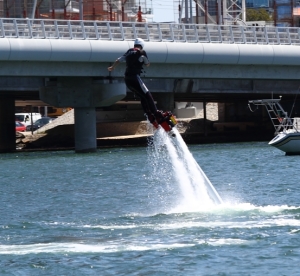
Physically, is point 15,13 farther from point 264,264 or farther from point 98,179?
point 264,264

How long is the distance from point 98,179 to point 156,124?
14.4 m

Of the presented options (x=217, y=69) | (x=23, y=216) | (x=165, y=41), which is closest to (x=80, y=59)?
(x=165, y=41)

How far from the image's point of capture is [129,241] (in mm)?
21156

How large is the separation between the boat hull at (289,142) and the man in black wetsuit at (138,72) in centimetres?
2732

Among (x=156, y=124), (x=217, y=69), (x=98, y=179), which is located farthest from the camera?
(x=217, y=69)

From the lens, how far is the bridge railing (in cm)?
5394

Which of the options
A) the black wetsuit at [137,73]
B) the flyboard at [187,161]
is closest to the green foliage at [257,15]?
the flyboard at [187,161]

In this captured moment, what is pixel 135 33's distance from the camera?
182ft

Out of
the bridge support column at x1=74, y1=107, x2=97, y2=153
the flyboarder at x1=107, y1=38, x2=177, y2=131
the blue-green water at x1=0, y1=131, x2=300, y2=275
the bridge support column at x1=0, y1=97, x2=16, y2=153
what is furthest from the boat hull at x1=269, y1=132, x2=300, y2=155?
the flyboarder at x1=107, y1=38, x2=177, y2=131

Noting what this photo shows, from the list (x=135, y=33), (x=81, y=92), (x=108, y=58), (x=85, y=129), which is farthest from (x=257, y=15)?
(x=108, y=58)

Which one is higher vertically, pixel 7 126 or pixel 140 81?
pixel 140 81

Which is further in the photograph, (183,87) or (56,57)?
(183,87)

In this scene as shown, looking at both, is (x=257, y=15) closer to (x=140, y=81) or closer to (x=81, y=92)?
(x=81, y=92)

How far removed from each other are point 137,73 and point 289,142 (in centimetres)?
2804
